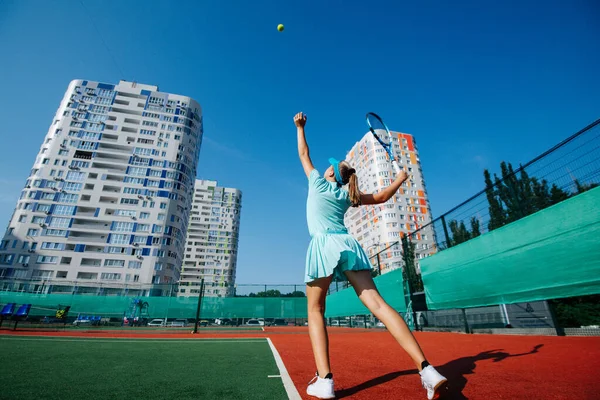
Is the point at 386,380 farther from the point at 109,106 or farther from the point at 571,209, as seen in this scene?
the point at 109,106

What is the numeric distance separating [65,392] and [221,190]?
103964mm

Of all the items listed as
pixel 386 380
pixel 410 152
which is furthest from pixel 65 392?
pixel 410 152

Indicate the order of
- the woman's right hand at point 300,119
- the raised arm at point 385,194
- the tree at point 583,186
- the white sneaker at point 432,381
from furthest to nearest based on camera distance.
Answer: the tree at point 583,186, the woman's right hand at point 300,119, the raised arm at point 385,194, the white sneaker at point 432,381

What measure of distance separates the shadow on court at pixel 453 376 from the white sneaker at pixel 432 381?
0.18ft

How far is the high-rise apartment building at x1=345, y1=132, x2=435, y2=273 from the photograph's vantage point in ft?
208

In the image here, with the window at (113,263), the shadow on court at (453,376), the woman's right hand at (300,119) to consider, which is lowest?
the shadow on court at (453,376)

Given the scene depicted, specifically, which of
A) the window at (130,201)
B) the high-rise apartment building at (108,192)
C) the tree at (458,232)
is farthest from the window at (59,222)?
the tree at (458,232)

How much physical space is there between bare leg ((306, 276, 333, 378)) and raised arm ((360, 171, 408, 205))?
83 cm

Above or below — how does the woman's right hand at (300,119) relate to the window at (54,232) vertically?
below

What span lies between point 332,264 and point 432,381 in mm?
961

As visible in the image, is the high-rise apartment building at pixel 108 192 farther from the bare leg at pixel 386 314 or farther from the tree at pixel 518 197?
the bare leg at pixel 386 314

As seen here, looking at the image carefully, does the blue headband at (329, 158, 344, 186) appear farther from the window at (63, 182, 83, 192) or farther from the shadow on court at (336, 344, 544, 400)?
the window at (63, 182, 83, 192)

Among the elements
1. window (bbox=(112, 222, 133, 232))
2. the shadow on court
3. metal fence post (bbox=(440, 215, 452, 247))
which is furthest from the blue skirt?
window (bbox=(112, 222, 133, 232))

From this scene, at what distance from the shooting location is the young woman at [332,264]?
6.35 feet
